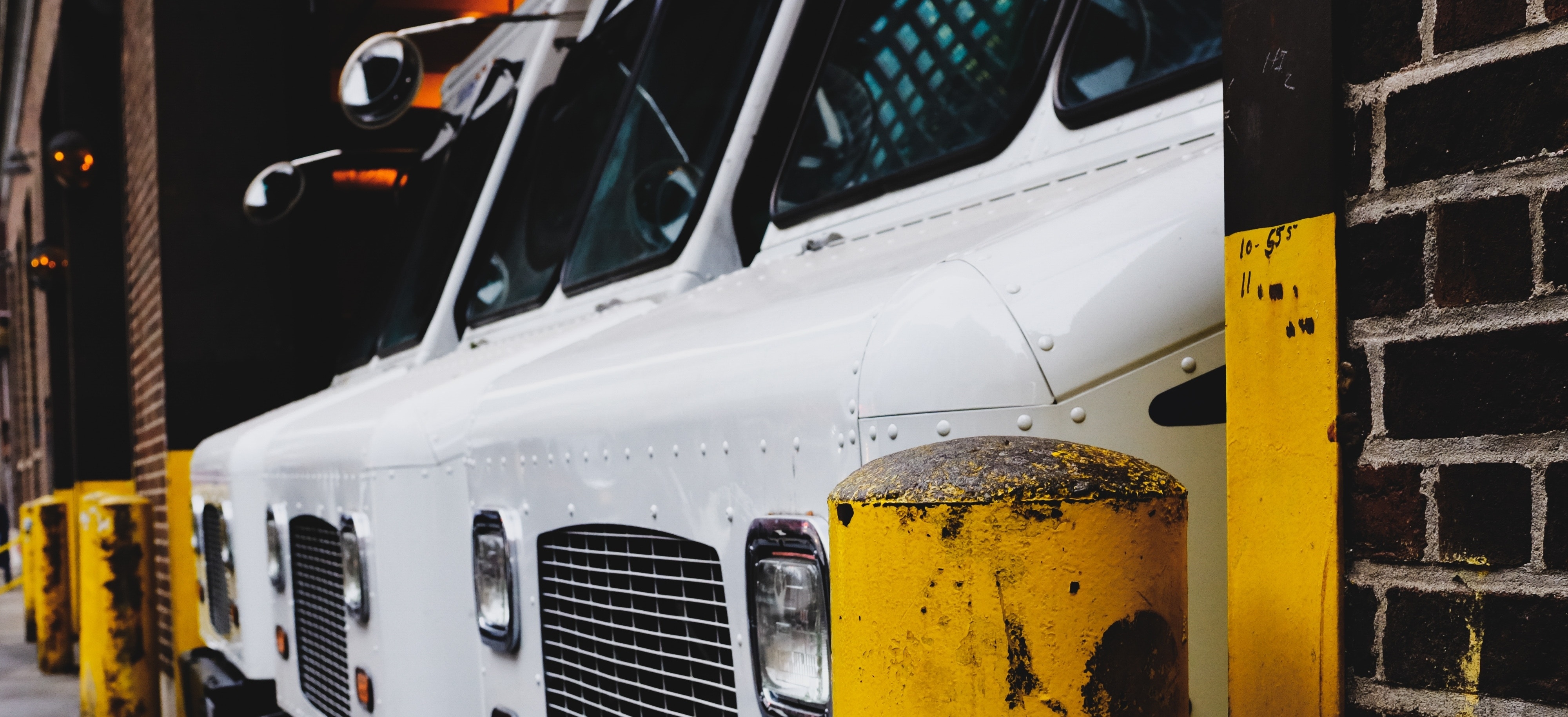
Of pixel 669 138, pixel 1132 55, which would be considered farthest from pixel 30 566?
pixel 1132 55

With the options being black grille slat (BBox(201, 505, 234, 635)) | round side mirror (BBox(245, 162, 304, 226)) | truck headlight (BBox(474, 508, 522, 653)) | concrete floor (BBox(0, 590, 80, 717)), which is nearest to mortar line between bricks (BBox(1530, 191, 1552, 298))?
truck headlight (BBox(474, 508, 522, 653))

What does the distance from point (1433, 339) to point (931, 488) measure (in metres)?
0.44

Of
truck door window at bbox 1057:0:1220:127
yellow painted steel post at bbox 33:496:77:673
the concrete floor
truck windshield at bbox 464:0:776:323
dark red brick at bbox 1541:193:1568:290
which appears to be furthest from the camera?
yellow painted steel post at bbox 33:496:77:673

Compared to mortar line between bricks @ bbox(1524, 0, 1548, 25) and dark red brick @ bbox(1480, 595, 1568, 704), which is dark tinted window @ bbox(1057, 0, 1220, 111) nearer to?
mortar line between bricks @ bbox(1524, 0, 1548, 25)

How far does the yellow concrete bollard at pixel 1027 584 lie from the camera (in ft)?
3.56

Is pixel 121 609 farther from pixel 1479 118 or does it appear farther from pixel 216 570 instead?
pixel 1479 118

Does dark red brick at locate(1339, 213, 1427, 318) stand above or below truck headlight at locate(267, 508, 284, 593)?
above

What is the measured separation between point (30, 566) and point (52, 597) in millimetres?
1505

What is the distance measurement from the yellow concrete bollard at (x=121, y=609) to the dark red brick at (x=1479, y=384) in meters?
6.09

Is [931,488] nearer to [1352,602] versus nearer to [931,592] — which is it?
[931,592]

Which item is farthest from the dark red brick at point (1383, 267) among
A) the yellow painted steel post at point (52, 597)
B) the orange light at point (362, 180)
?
the yellow painted steel post at point (52, 597)

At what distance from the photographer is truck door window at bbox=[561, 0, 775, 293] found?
117 inches

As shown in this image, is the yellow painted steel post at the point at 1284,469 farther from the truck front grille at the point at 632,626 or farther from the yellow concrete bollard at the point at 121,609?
the yellow concrete bollard at the point at 121,609

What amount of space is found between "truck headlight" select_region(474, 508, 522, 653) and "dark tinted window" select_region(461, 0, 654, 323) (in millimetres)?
1251
